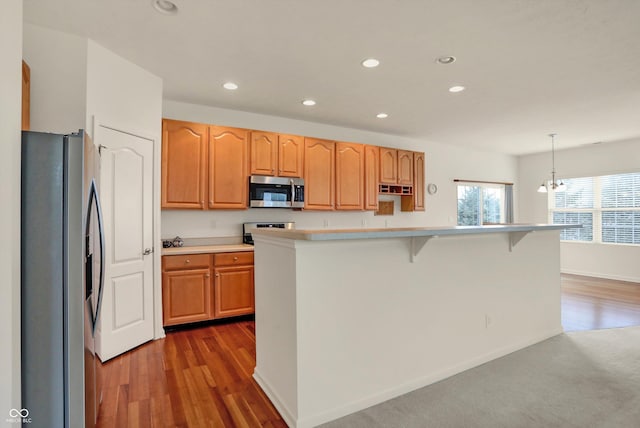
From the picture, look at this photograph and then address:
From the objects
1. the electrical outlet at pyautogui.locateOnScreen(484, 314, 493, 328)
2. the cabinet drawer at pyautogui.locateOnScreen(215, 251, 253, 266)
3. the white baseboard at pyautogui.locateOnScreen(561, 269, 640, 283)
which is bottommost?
the white baseboard at pyautogui.locateOnScreen(561, 269, 640, 283)

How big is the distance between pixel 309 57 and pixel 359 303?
2.17 metres

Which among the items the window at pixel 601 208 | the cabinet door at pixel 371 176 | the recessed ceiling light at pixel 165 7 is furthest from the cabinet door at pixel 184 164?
the window at pixel 601 208

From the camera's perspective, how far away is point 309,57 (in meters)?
2.91

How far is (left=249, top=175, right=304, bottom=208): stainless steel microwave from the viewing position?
4188 mm

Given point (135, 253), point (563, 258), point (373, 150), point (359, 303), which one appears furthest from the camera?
point (563, 258)

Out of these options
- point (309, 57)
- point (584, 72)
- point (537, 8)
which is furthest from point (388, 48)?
point (584, 72)

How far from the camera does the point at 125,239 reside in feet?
9.85

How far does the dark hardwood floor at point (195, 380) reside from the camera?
6.57ft

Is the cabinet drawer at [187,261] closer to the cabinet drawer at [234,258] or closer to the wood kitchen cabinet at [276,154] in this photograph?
the cabinet drawer at [234,258]

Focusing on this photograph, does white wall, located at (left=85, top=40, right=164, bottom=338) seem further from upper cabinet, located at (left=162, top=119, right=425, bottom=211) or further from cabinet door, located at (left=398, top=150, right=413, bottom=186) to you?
cabinet door, located at (left=398, top=150, right=413, bottom=186)

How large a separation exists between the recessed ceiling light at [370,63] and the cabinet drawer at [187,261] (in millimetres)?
2597

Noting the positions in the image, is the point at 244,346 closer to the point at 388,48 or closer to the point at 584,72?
the point at 388,48

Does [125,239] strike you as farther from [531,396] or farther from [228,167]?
[531,396]

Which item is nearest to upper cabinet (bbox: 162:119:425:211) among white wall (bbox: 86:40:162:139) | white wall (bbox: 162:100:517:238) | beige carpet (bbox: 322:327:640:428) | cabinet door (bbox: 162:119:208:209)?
cabinet door (bbox: 162:119:208:209)
